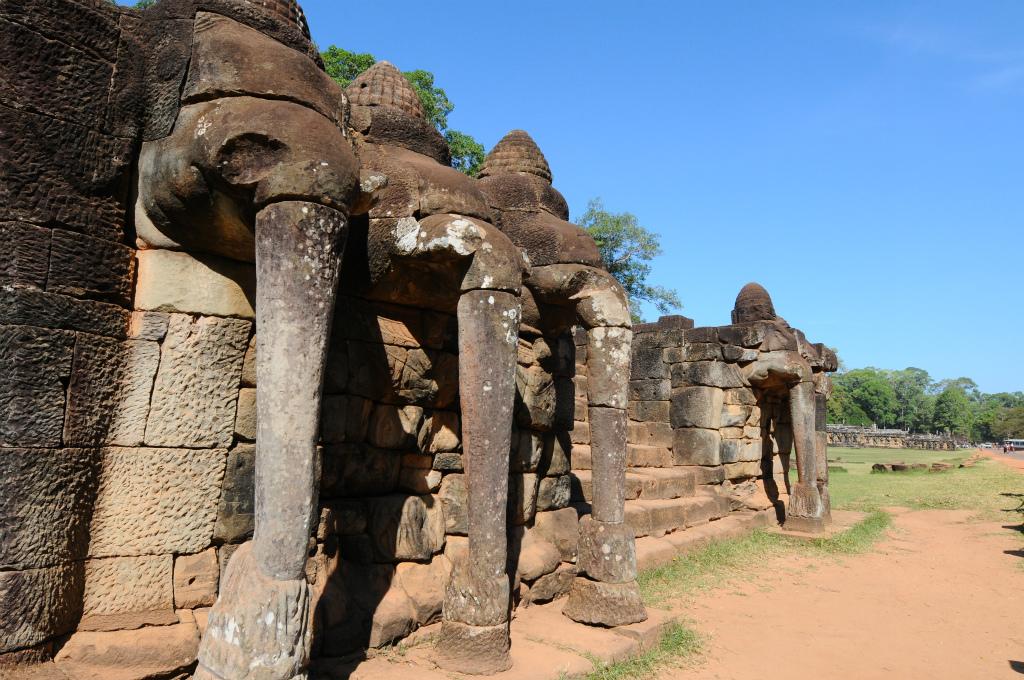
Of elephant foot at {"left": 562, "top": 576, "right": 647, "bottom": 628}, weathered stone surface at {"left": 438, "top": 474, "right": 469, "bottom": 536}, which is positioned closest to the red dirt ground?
elephant foot at {"left": 562, "top": 576, "right": 647, "bottom": 628}

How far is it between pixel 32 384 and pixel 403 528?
2335mm

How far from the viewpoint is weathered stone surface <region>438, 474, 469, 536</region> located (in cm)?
489

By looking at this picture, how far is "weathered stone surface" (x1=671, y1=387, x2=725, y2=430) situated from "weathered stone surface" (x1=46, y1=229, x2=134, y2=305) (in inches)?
364

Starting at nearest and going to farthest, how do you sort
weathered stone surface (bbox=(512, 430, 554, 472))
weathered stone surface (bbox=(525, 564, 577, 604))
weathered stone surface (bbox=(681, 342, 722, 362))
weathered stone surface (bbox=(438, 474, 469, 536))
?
1. weathered stone surface (bbox=(438, 474, 469, 536))
2. weathered stone surface (bbox=(525, 564, 577, 604))
3. weathered stone surface (bbox=(512, 430, 554, 472))
4. weathered stone surface (bbox=(681, 342, 722, 362))

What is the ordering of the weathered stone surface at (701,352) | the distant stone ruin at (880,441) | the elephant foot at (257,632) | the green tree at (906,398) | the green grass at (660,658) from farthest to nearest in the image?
1. the green tree at (906,398)
2. the distant stone ruin at (880,441)
3. the weathered stone surface at (701,352)
4. the green grass at (660,658)
5. the elephant foot at (257,632)

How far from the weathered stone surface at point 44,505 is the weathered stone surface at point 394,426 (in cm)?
172

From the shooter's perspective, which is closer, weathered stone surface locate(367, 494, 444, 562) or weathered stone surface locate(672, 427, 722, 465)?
weathered stone surface locate(367, 494, 444, 562)

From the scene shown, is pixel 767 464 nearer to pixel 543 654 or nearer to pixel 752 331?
pixel 752 331

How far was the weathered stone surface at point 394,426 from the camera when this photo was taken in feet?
14.8

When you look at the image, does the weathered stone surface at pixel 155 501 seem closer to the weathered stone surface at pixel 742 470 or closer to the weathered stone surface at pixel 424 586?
the weathered stone surface at pixel 424 586

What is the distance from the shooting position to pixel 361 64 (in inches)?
728

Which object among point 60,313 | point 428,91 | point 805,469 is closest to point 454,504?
point 60,313

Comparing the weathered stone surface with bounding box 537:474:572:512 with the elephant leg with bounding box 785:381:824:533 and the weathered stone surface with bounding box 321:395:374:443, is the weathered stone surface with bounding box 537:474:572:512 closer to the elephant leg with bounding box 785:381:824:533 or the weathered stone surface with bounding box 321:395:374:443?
the weathered stone surface with bounding box 321:395:374:443

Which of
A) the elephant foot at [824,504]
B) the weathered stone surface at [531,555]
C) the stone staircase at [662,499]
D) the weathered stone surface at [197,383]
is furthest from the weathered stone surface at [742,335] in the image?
the weathered stone surface at [197,383]
